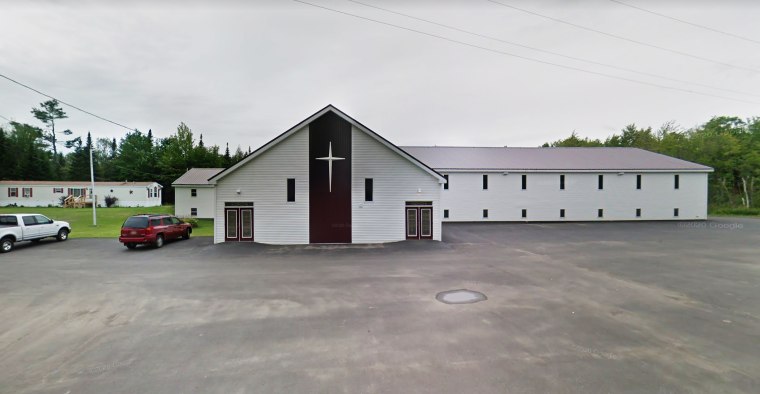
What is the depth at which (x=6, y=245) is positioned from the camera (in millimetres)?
14805

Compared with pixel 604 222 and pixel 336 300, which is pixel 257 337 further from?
pixel 604 222

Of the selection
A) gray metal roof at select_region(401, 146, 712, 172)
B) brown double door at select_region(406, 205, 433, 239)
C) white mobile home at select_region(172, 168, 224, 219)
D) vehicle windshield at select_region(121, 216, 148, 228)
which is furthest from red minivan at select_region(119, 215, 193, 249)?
gray metal roof at select_region(401, 146, 712, 172)

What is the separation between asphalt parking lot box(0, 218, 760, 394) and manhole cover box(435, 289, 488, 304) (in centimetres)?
35

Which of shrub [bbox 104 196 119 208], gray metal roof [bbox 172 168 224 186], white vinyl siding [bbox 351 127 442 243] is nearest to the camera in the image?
white vinyl siding [bbox 351 127 442 243]

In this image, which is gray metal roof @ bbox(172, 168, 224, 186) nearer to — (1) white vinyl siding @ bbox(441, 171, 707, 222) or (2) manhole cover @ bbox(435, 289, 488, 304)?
(1) white vinyl siding @ bbox(441, 171, 707, 222)

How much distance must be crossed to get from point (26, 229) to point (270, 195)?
13.0m

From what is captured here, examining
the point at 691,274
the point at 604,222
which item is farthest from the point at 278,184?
the point at 604,222

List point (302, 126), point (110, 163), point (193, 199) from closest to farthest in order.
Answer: point (302, 126)
point (193, 199)
point (110, 163)

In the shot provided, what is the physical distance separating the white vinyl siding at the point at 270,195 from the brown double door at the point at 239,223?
35cm

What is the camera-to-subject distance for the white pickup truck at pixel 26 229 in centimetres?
1488

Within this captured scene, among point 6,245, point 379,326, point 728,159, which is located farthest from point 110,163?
point 728,159

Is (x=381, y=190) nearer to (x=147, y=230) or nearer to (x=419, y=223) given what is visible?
(x=419, y=223)

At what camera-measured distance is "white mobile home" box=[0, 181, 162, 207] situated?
42219 millimetres

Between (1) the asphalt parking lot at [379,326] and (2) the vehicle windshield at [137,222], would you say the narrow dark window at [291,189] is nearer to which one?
(1) the asphalt parking lot at [379,326]
